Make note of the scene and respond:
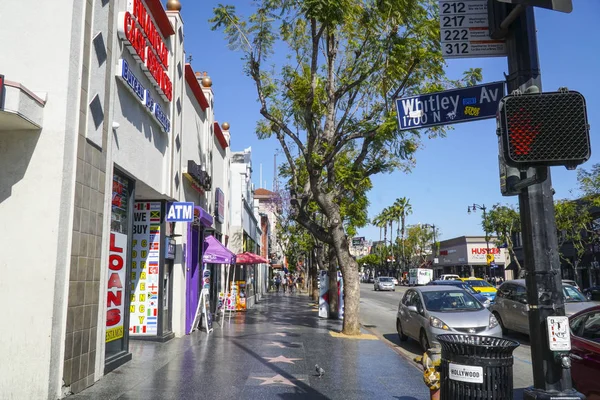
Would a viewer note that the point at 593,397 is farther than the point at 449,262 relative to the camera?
No

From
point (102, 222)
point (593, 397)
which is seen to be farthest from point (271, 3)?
point (593, 397)

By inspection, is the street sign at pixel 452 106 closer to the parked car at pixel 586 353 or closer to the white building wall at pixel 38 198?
the parked car at pixel 586 353

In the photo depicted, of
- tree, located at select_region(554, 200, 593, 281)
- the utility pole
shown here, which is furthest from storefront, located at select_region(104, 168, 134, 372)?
tree, located at select_region(554, 200, 593, 281)

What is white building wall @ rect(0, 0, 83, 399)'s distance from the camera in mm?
6473

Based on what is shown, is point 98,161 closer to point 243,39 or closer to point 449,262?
point 243,39

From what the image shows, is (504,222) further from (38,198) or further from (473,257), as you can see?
(38,198)

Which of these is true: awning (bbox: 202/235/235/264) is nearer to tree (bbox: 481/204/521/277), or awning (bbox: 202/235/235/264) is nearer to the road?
the road

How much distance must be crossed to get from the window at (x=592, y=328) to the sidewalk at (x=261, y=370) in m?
2.55

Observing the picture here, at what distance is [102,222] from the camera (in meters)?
8.15

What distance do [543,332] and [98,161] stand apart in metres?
6.85

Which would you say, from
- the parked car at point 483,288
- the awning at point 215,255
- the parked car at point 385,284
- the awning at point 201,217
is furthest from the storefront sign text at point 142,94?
the parked car at point 385,284

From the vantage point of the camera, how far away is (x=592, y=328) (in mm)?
6285

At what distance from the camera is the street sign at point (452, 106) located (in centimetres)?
459

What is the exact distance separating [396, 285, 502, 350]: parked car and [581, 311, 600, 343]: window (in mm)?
4198
